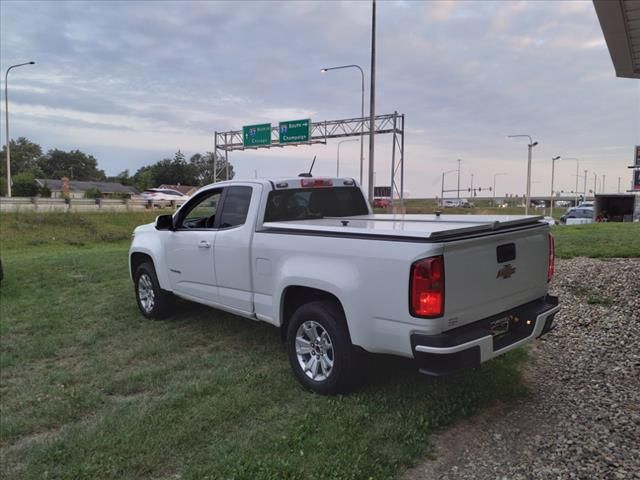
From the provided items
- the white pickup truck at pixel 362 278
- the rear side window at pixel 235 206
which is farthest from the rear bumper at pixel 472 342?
the rear side window at pixel 235 206

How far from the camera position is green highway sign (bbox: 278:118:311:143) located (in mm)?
28359

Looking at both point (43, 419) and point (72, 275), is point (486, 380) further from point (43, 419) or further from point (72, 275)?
point (72, 275)

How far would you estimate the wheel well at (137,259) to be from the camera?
22.8ft

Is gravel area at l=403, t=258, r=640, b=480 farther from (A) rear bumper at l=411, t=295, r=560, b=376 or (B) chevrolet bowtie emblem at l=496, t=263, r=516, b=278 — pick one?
(B) chevrolet bowtie emblem at l=496, t=263, r=516, b=278

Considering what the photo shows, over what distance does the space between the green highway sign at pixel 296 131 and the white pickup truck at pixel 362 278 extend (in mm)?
23256

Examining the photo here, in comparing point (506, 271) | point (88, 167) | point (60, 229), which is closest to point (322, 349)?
point (506, 271)

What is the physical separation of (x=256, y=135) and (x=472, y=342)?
28.9m

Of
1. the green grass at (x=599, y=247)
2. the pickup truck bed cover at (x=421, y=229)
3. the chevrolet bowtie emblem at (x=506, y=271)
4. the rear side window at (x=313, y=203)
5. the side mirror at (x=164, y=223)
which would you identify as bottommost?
the green grass at (x=599, y=247)

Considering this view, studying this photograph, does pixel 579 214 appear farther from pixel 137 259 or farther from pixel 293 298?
pixel 293 298

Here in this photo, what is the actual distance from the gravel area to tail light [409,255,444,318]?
3.09 feet

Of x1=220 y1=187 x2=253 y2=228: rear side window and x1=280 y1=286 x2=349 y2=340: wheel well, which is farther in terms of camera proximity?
x1=220 y1=187 x2=253 y2=228: rear side window

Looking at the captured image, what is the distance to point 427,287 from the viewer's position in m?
3.29

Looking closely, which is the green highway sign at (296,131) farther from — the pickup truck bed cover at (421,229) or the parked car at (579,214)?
the pickup truck bed cover at (421,229)

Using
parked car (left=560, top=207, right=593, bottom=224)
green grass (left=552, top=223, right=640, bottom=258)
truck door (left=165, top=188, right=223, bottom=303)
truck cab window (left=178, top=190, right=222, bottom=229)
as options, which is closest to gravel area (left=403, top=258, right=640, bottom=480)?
truck door (left=165, top=188, right=223, bottom=303)
